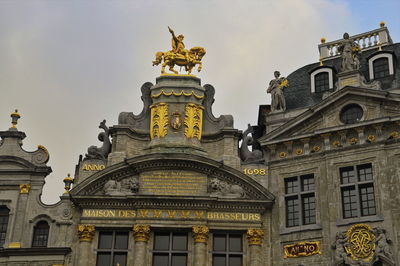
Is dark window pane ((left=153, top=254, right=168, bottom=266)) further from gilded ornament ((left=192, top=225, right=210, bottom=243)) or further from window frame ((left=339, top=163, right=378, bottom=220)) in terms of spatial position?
window frame ((left=339, top=163, right=378, bottom=220))

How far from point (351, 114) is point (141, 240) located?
10709mm

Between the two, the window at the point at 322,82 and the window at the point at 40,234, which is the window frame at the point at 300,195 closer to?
the window at the point at 322,82

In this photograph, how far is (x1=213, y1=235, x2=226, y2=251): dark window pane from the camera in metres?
31.1

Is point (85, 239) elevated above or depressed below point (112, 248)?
above

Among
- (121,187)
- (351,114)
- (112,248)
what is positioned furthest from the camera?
(121,187)

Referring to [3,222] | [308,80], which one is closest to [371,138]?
[308,80]

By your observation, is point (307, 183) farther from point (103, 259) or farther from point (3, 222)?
point (3, 222)

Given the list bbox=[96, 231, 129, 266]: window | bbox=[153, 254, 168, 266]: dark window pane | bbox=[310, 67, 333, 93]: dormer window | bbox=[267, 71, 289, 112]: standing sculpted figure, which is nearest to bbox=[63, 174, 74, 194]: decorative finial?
bbox=[96, 231, 129, 266]: window

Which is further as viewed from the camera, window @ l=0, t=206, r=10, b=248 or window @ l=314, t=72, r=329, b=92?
window @ l=314, t=72, r=329, b=92

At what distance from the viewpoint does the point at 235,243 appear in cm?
3123

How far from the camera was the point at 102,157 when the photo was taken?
108 feet

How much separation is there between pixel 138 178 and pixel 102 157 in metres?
2.06

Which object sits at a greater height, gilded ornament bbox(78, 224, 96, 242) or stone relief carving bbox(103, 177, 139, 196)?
stone relief carving bbox(103, 177, 139, 196)

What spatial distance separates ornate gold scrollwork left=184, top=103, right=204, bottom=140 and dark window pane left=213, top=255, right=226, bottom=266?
569cm
